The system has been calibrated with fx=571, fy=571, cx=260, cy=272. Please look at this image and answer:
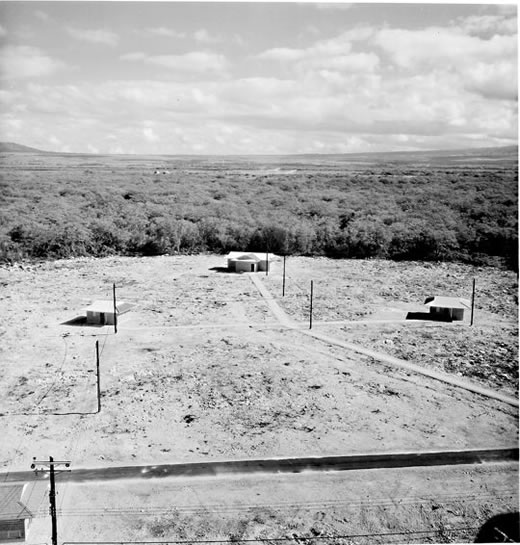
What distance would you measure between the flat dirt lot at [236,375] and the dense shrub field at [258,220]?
32.8ft

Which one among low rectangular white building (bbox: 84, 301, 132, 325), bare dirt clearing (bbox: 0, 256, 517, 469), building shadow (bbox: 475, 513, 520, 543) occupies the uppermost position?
low rectangular white building (bbox: 84, 301, 132, 325)

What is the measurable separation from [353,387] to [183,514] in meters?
7.84

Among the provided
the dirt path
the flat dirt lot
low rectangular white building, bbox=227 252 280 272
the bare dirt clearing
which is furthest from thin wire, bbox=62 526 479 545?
low rectangular white building, bbox=227 252 280 272

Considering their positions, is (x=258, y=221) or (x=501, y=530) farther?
(x=258, y=221)

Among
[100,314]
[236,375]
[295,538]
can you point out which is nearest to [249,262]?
[100,314]

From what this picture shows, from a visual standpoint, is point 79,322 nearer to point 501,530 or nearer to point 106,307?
point 106,307

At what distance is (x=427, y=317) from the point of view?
84.2ft

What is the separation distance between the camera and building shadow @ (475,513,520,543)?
37.1ft

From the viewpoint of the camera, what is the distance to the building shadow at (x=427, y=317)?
2523 centimetres

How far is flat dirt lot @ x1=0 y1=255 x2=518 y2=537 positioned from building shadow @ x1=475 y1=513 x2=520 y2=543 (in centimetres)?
35

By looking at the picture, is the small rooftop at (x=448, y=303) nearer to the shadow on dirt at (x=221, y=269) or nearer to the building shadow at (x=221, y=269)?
the shadow on dirt at (x=221, y=269)

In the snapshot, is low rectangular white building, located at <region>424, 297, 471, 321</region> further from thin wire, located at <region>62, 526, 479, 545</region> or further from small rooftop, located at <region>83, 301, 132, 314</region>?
thin wire, located at <region>62, 526, 479, 545</region>

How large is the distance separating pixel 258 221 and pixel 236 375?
97.5 ft

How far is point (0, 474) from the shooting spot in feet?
42.3
